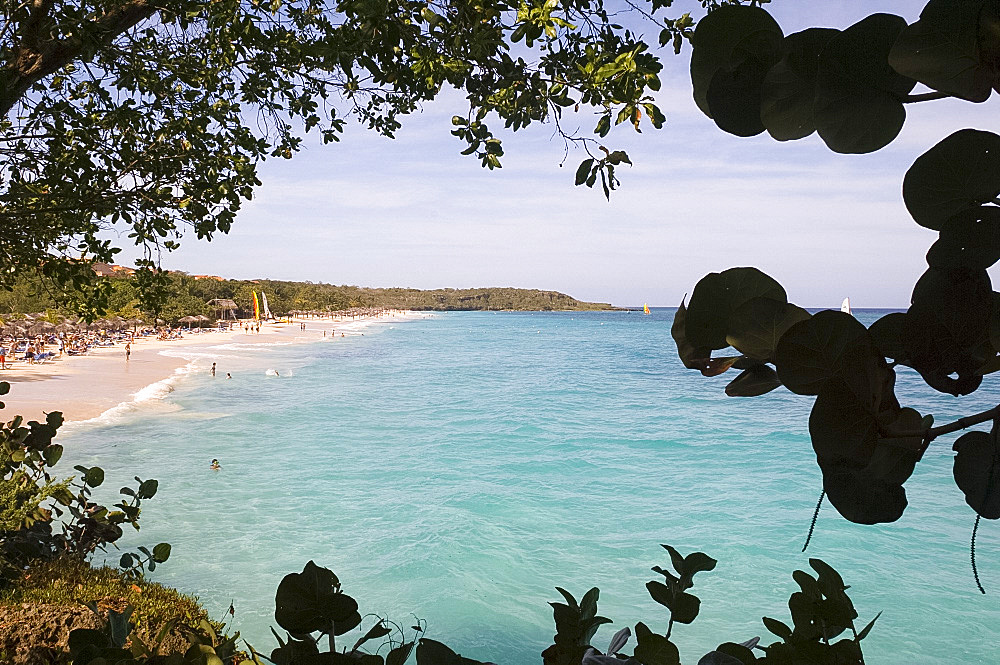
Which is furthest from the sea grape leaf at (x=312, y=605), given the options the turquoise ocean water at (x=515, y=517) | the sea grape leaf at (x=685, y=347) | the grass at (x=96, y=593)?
the grass at (x=96, y=593)

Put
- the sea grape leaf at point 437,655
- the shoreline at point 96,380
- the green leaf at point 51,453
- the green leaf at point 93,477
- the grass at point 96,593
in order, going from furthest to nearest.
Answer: the shoreline at point 96,380
the grass at point 96,593
the green leaf at point 93,477
the green leaf at point 51,453
the sea grape leaf at point 437,655

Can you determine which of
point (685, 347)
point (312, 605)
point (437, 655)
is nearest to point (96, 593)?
point (312, 605)

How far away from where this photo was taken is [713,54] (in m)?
0.54

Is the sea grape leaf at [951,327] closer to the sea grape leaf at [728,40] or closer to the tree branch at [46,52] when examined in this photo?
the sea grape leaf at [728,40]

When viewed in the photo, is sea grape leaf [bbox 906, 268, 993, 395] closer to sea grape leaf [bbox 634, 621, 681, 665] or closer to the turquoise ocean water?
sea grape leaf [bbox 634, 621, 681, 665]

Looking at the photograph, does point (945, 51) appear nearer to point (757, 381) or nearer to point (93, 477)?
point (757, 381)

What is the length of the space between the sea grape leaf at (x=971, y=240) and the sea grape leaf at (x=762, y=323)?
4.5 inches

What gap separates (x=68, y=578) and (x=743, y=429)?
23665 mm

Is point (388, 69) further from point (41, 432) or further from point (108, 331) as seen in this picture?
point (108, 331)

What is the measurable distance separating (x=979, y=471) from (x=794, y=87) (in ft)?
1.14

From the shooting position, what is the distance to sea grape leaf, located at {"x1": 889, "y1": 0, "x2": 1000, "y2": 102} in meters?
0.44

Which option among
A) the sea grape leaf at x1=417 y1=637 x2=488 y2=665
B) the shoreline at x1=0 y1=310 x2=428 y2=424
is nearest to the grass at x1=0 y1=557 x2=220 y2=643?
the sea grape leaf at x1=417 y1=637 x2=488 y2=665

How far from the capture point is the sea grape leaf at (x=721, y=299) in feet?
1.75

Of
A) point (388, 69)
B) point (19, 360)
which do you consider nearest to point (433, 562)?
point (388, 69)
